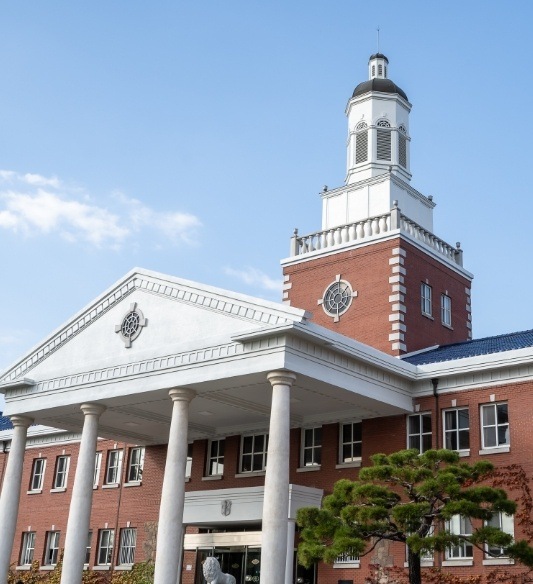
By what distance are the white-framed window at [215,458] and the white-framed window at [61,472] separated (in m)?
8.99

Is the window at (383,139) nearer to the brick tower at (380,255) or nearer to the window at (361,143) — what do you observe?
the brick tower at (380,255)

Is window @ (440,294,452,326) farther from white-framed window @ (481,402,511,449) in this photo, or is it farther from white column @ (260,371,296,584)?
white column @ (260,371,296,584)

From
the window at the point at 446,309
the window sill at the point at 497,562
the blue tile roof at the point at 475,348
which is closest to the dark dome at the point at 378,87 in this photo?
the window at the point at 446,309

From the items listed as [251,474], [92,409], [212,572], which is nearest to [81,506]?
[92,409]

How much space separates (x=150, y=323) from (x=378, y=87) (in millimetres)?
16260

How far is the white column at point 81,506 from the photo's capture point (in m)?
30.1

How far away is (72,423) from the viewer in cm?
3616

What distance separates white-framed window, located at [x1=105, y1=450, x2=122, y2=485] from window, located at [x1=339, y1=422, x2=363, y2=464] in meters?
12.2

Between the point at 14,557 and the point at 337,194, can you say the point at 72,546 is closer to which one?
the point at 14,557

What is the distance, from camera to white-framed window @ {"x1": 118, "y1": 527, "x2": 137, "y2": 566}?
3775 centimetres

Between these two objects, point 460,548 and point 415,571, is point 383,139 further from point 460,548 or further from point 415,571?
point 415,571

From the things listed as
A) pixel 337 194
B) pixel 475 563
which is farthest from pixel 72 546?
pixel 337 194

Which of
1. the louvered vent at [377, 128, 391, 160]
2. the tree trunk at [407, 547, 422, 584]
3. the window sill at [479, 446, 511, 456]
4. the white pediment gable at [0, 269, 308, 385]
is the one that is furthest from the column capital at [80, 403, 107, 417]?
the louvered vent at [377, 128, 391, 160]

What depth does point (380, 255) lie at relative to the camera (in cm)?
3600
